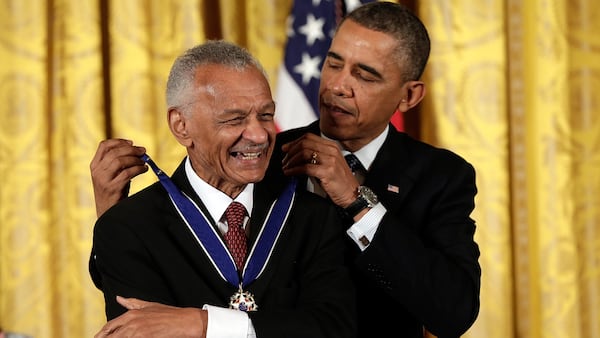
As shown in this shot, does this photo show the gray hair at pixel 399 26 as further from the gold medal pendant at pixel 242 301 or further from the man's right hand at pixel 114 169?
the gold medal pendant at pixel 242 301

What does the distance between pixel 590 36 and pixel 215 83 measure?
243cm

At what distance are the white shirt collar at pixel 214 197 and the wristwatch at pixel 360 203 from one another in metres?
0.26

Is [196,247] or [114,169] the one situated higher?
[114,169]

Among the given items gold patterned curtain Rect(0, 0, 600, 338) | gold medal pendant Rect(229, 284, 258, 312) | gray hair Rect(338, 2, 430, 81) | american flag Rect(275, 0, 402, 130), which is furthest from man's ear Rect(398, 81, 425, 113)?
gold patterned curtain Rect(0, 0, 600, 338)

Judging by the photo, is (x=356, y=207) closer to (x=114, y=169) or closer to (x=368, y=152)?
(x=368, y=152)

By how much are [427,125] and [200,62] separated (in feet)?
6.70

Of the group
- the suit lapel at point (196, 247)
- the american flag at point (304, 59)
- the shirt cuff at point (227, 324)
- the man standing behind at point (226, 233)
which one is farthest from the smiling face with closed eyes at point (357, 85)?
the american flag at point (304, 59)

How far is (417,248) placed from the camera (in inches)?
86.9

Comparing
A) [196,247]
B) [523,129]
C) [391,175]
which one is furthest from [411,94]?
[523,129]

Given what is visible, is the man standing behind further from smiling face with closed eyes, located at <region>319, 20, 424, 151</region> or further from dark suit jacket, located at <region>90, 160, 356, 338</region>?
smiling face with closed eyes, located at <region>319, 20, 424, 151</region>

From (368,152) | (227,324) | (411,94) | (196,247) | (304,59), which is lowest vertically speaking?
(227,324)

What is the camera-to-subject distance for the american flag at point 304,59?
3.59 m

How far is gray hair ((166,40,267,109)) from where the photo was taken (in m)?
2.00

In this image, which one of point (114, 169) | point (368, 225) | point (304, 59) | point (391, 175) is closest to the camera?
point (368, 225)
